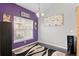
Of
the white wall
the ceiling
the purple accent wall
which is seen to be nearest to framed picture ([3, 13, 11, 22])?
the purple accent wall

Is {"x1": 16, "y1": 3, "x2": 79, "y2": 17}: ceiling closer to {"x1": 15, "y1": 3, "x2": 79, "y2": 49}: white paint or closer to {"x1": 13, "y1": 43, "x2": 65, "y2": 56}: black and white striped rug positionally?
{"x1": 15, "y1": 3, "x2": 79, "y2": 49}: white paint

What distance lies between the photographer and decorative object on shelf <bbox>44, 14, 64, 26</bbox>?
5.91ft

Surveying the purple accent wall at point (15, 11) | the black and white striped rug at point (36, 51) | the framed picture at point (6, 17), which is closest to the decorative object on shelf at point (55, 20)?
the purple accent wall at point (15, 11)

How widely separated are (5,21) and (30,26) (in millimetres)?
418

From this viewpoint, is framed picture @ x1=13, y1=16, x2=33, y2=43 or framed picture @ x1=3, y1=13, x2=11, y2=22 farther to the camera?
framed picture @ x1=13, y1=16, x2=33, y2=43

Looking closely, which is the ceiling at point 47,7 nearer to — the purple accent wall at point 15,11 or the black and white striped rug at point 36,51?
the purple accent wall at point 15,11

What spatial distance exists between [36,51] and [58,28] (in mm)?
547

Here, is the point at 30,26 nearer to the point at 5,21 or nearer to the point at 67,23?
the point at 5,21

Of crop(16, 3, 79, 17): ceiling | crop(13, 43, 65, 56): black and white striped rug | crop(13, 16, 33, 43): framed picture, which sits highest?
crop(16, 3, 79, 17): ceiling

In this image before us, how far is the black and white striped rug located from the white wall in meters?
0.12

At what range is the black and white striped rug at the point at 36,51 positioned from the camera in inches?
Result: 71.9

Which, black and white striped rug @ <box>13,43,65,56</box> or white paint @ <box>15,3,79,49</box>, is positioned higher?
white paint @ <box>15,3,79,49</box>

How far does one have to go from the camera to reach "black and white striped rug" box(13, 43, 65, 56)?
1.83 meters

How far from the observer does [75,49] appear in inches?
70.1
